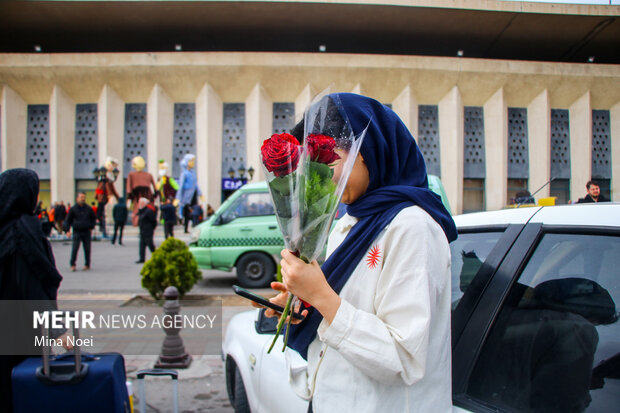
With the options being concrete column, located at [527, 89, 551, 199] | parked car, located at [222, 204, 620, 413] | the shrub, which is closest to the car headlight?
the shrub

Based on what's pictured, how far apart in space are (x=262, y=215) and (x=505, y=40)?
28021 millimetres

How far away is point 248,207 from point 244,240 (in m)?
0.72

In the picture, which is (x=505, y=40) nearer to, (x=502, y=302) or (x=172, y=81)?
(x=172, y=81)

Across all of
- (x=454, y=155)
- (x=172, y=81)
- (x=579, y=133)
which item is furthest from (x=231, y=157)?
(x=579, y=133)

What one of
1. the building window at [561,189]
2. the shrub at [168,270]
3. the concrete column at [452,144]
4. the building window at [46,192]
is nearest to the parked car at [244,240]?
the shrub at [168,270]

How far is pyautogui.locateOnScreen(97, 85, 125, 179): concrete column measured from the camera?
85.3ft

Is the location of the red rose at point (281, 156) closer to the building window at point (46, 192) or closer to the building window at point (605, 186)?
the building window at point (46, 192)

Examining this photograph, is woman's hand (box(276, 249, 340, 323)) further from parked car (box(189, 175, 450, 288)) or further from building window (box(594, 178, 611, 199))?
building window (box(594, 178, 611, 199))

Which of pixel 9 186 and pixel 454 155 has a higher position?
pixel 454 155

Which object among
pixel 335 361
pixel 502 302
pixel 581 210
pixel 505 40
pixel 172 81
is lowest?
pixel 335 361

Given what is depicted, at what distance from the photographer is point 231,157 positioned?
27.4 meters

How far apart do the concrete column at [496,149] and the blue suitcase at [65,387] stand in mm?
28342

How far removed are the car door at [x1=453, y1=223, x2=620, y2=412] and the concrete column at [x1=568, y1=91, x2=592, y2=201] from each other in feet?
103

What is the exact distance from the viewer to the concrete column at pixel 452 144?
2708cm
